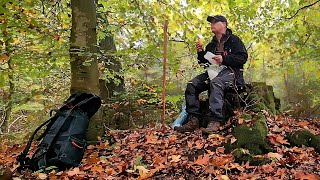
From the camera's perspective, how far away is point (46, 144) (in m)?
3.79

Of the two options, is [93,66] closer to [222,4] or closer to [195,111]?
[195,111]

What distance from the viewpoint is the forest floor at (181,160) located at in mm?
3021

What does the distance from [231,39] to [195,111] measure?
1313 millimetres

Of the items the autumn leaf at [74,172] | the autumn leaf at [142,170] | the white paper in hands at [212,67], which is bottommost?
the autumn leaf at [74,172]

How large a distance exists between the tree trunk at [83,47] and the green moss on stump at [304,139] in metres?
2.83

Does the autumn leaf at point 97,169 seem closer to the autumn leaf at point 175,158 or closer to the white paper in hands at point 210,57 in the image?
the autumn leaf at point 175,158

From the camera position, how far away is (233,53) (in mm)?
5070

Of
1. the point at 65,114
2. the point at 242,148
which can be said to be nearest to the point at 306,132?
→ the point at 242,148

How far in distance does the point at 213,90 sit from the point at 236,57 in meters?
0.66

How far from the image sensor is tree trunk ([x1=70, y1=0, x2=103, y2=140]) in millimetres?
4785

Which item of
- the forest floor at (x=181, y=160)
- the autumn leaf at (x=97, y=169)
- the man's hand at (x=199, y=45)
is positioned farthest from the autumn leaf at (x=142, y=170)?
the man's hand at (x=199, y=45)

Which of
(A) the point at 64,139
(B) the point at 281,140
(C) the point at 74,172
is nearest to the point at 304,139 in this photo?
(B) the point at 281,140

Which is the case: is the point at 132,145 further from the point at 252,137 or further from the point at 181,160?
the point at 252,137

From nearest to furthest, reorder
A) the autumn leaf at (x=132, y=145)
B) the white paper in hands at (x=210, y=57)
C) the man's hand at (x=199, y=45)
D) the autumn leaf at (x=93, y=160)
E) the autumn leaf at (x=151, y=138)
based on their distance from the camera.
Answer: the autumn leaf at (x=93, y=160) → the autumn leaf at (x=132, y=145) → the autumn leaf at (x=151, y=138) → the white paper in hands at (x=210, y=57) → the man's hand at (x=199, y=45)
